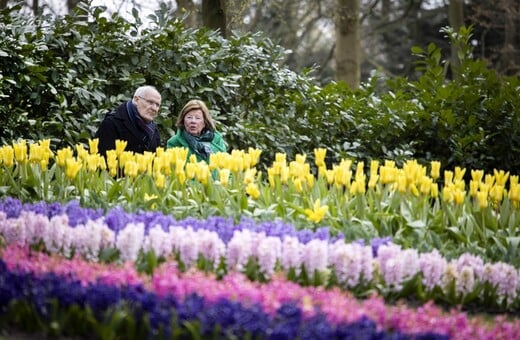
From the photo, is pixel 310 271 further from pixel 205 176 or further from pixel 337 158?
pixel 337 158

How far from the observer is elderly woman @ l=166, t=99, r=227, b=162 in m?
6.83

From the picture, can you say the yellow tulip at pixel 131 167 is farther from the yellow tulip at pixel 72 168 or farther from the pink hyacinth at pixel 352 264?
the pink hyacinth at pixel 352 264

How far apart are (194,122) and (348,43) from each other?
741 centimetres

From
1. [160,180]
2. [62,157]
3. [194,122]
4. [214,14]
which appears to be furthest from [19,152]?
[214,14]

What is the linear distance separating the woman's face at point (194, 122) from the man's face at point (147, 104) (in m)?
0.36

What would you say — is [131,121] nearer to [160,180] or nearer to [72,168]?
[72,168]

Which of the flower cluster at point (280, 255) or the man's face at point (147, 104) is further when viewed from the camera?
the man's face at point (147, 104)

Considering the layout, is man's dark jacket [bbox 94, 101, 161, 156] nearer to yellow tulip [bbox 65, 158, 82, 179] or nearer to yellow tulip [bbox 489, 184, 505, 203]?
yellow tulip [bbox 65, 158, 82, 179]

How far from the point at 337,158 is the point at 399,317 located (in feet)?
18.6

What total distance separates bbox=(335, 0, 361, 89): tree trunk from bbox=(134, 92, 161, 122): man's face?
7.45 metres

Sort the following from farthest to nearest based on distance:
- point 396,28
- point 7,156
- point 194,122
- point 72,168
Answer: point 396,28, point 194,122, point 7,156, point 72,168

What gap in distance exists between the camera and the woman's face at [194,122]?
6852 mm

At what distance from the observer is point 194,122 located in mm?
6844

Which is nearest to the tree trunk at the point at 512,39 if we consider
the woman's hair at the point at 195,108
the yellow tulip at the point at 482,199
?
the woman's hair at the point at 195,108
